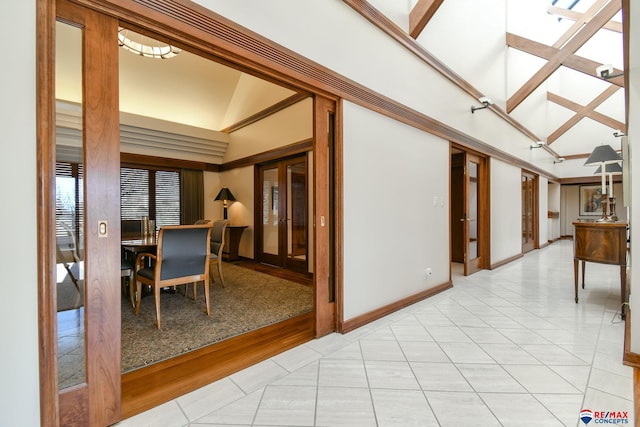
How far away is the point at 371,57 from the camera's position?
2916 millimetres

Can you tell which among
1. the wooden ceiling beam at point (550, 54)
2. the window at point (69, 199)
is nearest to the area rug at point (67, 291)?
the window at point (69, 199)

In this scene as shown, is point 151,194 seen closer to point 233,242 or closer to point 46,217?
point 233,242

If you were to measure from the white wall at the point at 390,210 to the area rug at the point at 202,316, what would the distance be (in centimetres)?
90

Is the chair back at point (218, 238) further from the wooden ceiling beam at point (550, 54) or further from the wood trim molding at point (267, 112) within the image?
the wooden ceiling beam at point (550, 54)

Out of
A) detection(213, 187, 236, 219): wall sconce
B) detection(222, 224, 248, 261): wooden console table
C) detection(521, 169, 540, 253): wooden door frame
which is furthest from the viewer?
detection(521, 169, 540, 253): wooden door frame

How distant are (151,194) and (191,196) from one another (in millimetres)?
812

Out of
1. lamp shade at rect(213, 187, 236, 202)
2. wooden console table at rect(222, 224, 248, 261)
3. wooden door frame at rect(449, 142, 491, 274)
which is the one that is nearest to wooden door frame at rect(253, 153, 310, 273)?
wooden console table at rect(222, 224, 248, 261)

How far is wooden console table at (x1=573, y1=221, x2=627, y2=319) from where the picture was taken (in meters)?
3.04

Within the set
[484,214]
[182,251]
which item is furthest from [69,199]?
[484,214]

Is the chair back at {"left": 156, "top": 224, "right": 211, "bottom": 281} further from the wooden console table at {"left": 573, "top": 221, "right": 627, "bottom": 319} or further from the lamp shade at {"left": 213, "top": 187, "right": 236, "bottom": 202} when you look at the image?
the wooden console table at {"left": 573, "top": 221, "right": 627, "bottom": 319}

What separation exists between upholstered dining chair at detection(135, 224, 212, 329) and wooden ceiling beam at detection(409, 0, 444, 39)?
11.0ft

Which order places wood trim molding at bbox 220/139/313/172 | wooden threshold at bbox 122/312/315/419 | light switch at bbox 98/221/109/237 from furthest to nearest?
wood trim molding at bbox 220/139/313/172
wooden threshold at bbox 122/312/315/419
light switch at bbox 98/221/109/237

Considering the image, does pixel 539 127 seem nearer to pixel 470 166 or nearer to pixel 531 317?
pixel 470 166

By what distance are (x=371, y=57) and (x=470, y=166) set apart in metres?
3.09
